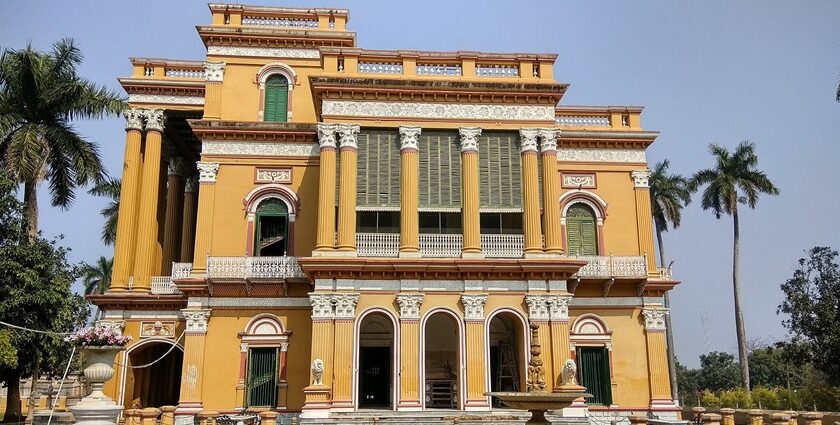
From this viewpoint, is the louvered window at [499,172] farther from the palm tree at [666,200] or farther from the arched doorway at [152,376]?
the palm tree at [666,200]

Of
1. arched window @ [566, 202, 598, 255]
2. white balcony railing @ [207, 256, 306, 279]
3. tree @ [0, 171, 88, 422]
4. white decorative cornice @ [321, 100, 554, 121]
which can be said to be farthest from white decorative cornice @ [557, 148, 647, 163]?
tree @ [0, 171, 88, 422]

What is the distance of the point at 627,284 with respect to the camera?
27.6 meters

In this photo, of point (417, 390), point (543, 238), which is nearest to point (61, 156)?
point (417, 390)

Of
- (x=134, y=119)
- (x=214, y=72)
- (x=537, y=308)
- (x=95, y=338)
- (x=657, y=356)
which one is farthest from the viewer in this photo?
(x=134, y=119)

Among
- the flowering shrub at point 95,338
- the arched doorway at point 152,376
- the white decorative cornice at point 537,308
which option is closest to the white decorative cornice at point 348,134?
the white decorative cornice at point 537,308

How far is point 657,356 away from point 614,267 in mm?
3789

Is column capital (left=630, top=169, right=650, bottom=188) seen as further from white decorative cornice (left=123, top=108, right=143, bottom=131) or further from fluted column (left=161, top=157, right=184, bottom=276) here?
white decorative cornice (left=123, top=108, right=143, bottom=131)

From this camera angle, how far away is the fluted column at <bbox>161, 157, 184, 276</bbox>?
31.9 meters

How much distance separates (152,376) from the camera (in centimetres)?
3030

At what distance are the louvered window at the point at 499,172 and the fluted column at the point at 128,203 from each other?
47.9 ft

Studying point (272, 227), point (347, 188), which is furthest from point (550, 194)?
point (272, 227)

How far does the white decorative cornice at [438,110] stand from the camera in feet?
84.9

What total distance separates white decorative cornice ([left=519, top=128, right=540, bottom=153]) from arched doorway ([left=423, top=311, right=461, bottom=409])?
23.3 ft

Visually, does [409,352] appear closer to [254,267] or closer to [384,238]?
[384,238]
